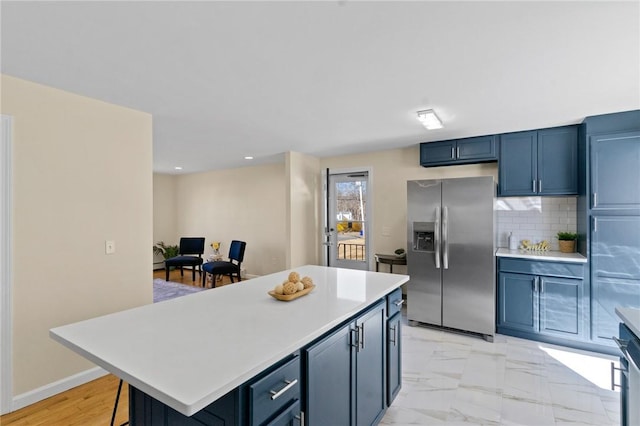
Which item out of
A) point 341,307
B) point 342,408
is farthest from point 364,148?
point 342,408

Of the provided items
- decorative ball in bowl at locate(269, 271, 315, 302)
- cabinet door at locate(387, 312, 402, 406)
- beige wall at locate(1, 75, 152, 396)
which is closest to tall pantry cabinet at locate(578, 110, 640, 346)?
cabinet door at locate(387, 312, 402, 406)

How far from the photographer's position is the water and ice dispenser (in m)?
3.74

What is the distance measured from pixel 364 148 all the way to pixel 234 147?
1.94m

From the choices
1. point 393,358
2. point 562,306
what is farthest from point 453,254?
point 393,358

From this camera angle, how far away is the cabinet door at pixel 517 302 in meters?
3.36

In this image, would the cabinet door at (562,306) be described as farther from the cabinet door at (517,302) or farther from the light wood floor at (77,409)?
the light wood floor at (77,409)

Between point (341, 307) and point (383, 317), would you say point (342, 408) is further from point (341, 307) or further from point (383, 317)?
point (383, 317)

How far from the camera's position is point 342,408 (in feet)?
5.20

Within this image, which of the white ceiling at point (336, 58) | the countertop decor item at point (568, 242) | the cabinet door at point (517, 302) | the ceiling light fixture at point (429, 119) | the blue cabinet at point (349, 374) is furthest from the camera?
the countertop decor item at point (568, 242)

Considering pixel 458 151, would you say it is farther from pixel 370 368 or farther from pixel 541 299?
pixel 370 368

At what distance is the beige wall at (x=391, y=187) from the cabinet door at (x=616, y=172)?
1.66 meters

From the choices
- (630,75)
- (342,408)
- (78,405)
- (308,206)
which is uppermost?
(630,75)

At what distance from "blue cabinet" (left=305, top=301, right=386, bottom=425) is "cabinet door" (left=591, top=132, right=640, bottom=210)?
268 cm

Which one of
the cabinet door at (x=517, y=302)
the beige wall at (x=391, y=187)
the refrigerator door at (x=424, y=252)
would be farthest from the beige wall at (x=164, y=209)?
the cabinet door at (x=517, y=302)
